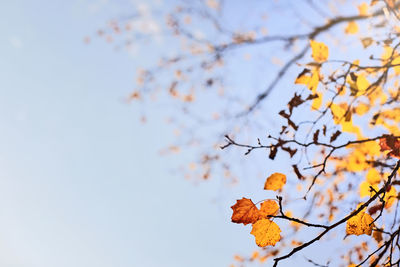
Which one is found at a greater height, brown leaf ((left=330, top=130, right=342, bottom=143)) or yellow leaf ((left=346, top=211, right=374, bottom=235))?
brown leaf ((left=330, top=130, right=342, bottom=143))

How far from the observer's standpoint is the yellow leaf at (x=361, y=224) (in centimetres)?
A: 193

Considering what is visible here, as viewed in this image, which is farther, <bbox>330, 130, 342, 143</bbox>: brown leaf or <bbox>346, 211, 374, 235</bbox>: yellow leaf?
<bbox>330, 130, 342, 143</bbox>: brown leaf

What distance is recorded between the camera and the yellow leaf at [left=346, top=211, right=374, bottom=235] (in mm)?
1930

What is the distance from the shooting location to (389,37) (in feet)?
10.6

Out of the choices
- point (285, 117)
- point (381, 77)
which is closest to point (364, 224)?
point (285, 117)

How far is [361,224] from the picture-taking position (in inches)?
76.3

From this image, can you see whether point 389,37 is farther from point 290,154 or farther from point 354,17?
point 354,17

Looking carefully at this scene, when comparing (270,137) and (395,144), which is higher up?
(270,137)

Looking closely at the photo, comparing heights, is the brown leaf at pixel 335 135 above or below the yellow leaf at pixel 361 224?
above

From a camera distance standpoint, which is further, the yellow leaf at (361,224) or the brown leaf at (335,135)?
the brown leaf at (335,135)

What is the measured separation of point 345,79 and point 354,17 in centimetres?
492

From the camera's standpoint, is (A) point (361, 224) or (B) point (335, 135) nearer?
(A) point (361, 224)

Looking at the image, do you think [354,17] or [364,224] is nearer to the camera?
[364,224]

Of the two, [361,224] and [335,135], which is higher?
[335,135]
